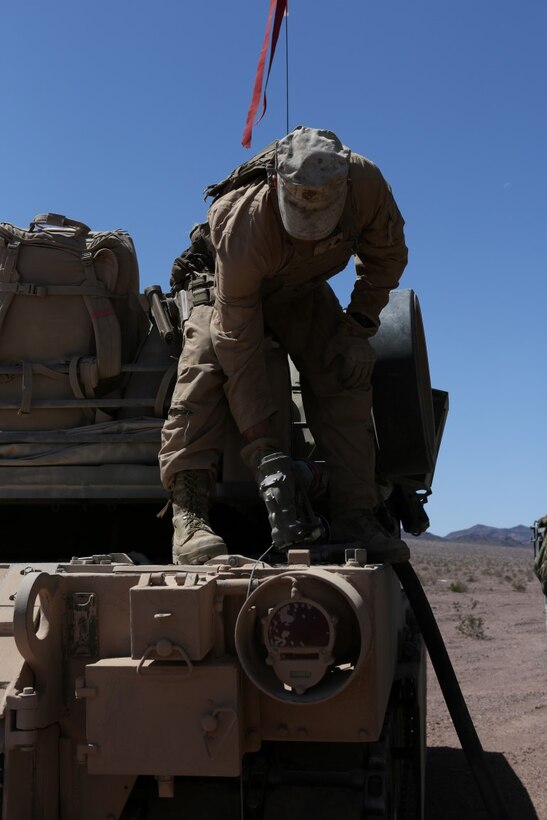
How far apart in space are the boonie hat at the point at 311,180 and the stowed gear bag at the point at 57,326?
1.56 m

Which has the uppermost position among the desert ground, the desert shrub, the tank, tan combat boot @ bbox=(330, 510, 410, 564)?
tan combat boot @ bbox=(330, 510, 410, 564)

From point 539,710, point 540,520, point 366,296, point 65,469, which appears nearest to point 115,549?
point 65,469

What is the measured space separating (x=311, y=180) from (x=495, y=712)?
681 centimetres

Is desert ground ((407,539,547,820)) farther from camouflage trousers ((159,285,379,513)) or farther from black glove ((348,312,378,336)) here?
black glove ((348,312,378,336))

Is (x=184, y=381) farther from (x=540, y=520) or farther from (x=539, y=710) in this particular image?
(x=539, y=710)

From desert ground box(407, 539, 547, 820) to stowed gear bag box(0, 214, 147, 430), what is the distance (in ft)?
8.59

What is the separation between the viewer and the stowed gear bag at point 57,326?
17.7 ft

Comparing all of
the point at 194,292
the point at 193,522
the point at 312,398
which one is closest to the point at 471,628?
the point at 312,398

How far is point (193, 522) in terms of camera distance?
4445 mm

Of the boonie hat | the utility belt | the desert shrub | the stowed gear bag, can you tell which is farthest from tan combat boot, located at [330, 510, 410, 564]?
the desert shrub

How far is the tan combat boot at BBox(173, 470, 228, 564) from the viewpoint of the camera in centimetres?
425

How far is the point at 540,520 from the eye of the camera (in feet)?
28.7

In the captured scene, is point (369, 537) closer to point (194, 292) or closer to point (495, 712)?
point (194, 292)

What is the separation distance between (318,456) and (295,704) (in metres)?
1.98
